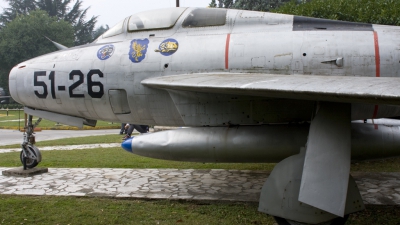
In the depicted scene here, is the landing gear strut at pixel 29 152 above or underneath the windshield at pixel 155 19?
underneath

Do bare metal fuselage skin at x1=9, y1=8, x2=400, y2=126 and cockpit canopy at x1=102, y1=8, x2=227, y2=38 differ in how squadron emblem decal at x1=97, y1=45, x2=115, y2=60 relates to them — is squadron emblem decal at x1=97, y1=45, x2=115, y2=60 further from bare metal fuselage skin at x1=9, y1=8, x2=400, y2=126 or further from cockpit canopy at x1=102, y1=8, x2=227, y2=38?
cockpit canopy at x1=102, y1=8, x2=227, y2=38

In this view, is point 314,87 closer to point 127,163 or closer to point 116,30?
point 116,30

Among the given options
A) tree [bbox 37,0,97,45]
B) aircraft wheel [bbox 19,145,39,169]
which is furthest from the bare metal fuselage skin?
tree [bbox 37,0,97,45]

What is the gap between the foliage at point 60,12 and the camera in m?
69.1

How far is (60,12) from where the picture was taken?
238 ft

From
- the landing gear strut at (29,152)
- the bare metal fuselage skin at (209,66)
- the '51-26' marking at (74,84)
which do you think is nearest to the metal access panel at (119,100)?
the bare metal fuselage skin at (209,66)

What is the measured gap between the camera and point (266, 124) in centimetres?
567

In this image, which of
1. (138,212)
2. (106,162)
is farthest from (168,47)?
(106,162)

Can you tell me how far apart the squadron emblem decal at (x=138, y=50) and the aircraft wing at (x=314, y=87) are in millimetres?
1420

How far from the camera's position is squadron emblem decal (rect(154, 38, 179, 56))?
19.9ft

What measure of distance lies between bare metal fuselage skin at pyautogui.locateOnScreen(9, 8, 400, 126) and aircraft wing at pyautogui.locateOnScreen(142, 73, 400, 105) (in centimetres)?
88

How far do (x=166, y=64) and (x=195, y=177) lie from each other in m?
2.92

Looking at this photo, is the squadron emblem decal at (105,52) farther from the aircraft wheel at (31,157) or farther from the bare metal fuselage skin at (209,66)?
the aircraft wheel at (31,157)

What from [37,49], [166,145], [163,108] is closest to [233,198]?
[166,145]
